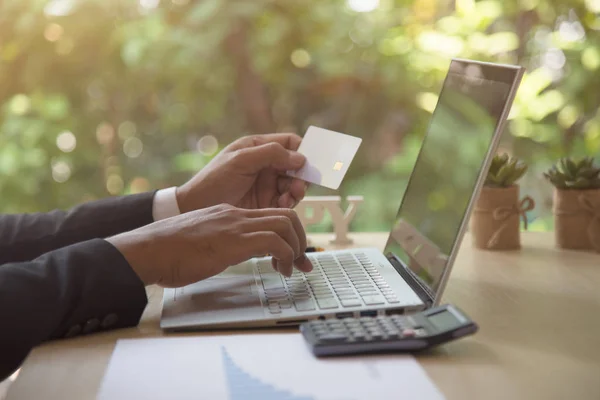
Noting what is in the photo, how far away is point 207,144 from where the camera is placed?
2.93 metres

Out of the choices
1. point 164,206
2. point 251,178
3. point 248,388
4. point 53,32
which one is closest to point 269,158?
point 251,178

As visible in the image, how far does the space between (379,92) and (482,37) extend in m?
0.42

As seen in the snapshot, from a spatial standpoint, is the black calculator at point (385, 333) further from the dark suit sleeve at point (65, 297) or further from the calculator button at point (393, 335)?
the dark suit sleeve at point (65, 297)

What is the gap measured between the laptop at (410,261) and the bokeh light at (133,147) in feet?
5.71

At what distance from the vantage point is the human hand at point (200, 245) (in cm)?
100

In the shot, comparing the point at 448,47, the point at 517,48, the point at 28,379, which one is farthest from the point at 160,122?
the point at 28,379

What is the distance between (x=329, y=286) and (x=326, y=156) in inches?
13.6

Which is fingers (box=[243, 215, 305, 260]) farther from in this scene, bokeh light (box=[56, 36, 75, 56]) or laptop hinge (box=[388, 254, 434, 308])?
bokeh light (box=[56, 36, 75, 56])

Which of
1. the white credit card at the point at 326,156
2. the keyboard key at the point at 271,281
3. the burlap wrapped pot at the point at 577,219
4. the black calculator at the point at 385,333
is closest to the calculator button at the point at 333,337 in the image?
the black calculator at the point at 385,333

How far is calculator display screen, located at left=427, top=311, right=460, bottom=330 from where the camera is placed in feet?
2.88

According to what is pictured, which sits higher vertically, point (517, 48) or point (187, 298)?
point (517, 48)

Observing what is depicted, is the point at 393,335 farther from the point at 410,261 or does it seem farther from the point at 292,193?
the point at 292,193

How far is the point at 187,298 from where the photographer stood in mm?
1066

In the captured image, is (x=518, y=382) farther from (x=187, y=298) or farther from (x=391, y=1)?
(x=391, y=1)
